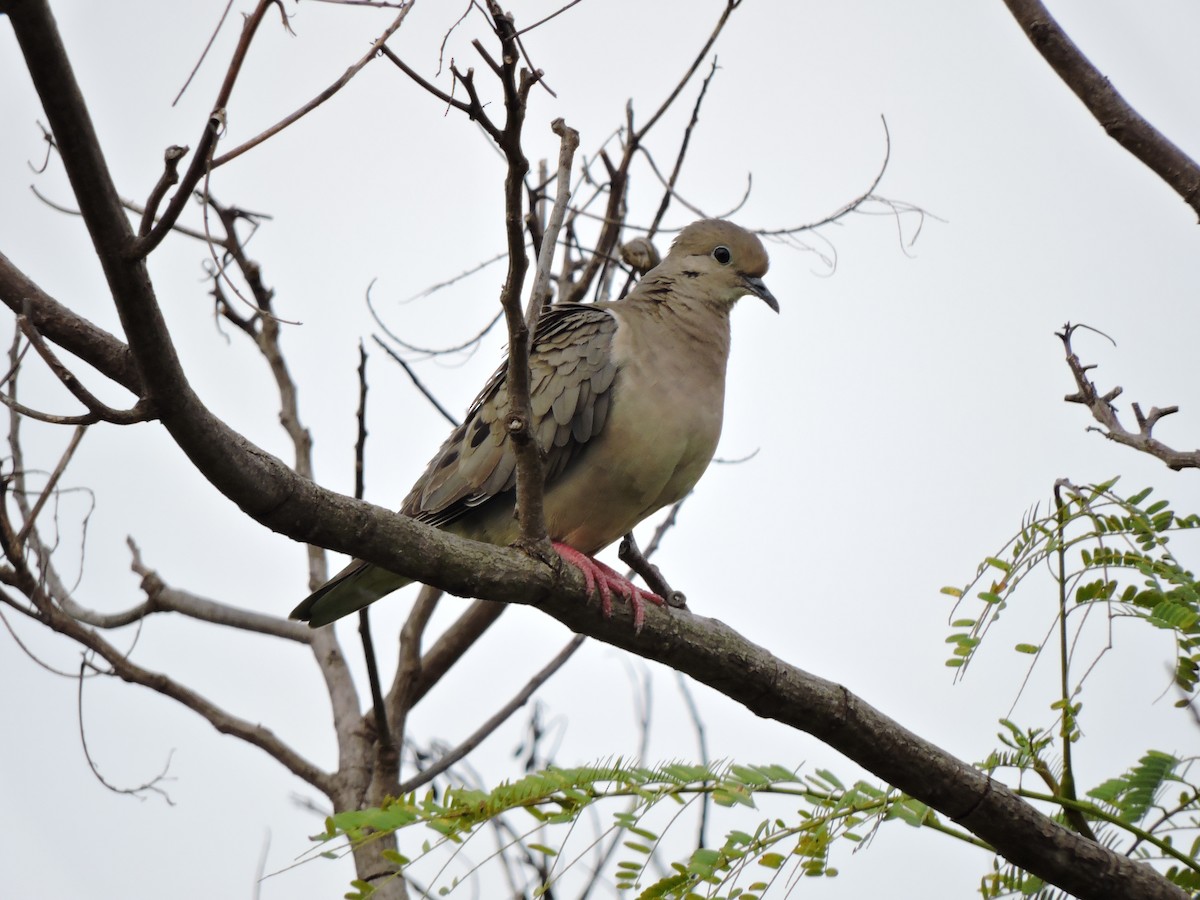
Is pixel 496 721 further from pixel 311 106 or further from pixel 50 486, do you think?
pixel 311 106

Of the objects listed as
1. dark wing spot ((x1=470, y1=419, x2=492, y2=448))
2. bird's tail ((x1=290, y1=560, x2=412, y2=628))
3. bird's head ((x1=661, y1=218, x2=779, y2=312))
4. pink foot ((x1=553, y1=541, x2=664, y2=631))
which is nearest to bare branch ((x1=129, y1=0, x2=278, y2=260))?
pink foot ((x1=553, y1=541, x2=664, y2=631))

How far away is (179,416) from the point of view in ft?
7.06

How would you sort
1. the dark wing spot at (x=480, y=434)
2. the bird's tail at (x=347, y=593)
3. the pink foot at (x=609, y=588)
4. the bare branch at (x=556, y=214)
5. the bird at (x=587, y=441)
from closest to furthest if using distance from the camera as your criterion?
the bare branch at (x=556, y=214), the pink foot at (x=609, y=588), the bird's tail at (x=347, y=593), the bird at (x=587, y=441), the dark wing spot at (x=480, y=434)

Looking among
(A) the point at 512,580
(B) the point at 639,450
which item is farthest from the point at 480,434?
(A) the point at 512,580

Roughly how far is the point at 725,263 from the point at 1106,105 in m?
1.90

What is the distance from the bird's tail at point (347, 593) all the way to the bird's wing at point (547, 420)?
13.7 inches

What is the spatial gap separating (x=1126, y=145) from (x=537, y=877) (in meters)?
3.07

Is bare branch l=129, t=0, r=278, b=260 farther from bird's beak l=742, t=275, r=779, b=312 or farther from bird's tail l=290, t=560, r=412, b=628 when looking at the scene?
bird's beak l=742, t=275, r=779, b=312

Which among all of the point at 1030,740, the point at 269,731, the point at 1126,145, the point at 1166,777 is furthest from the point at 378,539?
the point at 269,731

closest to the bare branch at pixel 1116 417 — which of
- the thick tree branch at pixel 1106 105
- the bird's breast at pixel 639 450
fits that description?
the thick tree branch at pixel 1106 105

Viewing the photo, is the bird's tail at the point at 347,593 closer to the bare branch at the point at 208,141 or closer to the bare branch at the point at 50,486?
the bare branch at the point at 50,486

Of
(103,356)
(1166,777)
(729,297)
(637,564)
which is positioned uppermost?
(729,297)

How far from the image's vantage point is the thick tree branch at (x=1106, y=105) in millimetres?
3053

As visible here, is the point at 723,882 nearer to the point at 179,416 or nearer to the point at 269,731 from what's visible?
the point at 179,416
